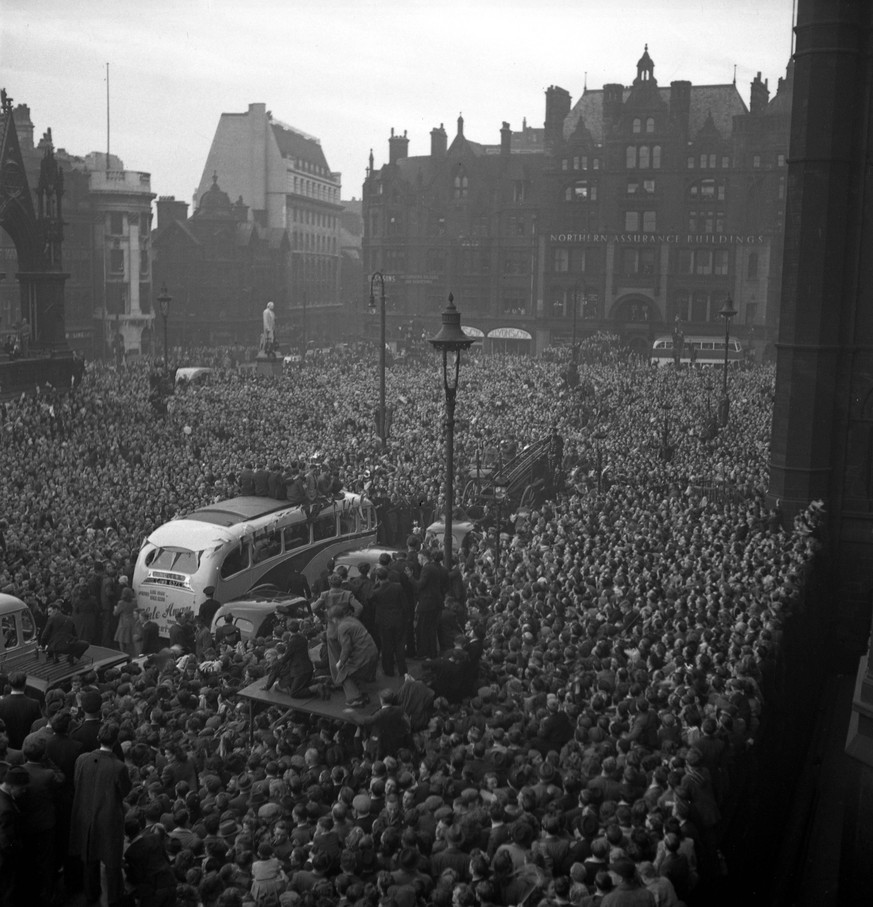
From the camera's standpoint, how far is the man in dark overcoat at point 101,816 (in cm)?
827

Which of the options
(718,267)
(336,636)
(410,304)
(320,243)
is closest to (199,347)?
(410,304)

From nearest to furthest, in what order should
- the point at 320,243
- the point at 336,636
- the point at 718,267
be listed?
the point at 336,636 < the point at 718,267 < the point at 320,243

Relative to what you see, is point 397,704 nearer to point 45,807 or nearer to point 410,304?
point 45,807

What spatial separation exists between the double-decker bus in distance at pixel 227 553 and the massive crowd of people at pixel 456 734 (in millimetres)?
795

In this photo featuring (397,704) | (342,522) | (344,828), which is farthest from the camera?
(342,522)

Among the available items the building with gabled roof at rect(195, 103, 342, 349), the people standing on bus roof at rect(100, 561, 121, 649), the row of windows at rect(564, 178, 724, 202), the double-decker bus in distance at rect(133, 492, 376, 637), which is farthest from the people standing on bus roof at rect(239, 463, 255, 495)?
the building with gabled roof at rect(195, 103, 342, 349)

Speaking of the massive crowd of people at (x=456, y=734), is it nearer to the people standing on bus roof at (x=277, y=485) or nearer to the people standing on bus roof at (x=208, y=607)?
the people standing on bus roof at (x=208, y=607)

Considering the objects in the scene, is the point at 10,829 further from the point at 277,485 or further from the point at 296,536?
the point at 277,485

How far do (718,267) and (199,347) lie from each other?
3797 cm

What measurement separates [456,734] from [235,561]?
9987 mm

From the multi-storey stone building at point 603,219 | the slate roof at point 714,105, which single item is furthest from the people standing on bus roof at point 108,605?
the slate roof at point 714,105

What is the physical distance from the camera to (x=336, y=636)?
1217cm

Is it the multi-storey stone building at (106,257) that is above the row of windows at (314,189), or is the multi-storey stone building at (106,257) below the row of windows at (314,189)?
below

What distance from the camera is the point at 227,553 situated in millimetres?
19125
